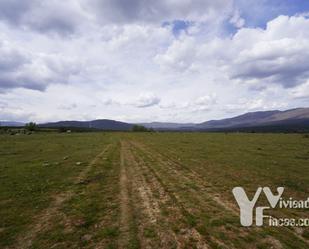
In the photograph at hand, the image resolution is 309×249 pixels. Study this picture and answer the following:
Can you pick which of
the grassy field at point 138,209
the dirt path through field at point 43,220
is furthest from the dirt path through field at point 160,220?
the dirt path through field at point 43,220

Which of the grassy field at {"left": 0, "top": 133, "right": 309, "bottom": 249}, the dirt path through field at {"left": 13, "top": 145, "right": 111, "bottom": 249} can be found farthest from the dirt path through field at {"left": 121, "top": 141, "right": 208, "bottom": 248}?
the dirt path through field at {"left": 13, "top": 145, "right": 111, "bottom": 249}

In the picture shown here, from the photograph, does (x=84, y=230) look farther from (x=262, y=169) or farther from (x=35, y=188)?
(x=262, y=169)

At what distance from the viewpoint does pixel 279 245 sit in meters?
6.25

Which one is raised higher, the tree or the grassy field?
the tree

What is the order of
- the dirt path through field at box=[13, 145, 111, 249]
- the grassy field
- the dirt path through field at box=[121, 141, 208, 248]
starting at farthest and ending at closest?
1. the dirt path through field at box=[13, 145, 111, 249]
2. the grassy field
3. the dirt path through field at box=[121, 141, 208, 248]

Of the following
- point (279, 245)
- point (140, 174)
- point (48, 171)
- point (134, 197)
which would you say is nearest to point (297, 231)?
point (279, 245)

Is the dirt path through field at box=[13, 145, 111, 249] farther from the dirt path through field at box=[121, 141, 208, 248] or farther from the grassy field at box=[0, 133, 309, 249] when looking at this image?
the dirt path through field at box=[121, 141, 208, 248]

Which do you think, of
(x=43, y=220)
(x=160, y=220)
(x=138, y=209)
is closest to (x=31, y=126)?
(x=43, y=220)

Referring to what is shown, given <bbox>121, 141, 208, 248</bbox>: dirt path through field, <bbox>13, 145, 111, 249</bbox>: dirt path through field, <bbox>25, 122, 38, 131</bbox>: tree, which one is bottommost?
<bbox>13, 145, 111, 249</bbox>: dirt path through field

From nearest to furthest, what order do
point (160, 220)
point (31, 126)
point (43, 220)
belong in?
point (160, 220), point (43, 220), point (31, 126)

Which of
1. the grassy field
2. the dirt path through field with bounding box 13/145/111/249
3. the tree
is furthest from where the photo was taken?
the tree

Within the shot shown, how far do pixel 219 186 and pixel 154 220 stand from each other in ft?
18.9

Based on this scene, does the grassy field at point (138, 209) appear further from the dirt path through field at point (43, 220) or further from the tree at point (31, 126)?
the tree at point (31, 126)

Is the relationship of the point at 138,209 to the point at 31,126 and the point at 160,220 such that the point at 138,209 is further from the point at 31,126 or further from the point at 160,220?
the point at 31,126
